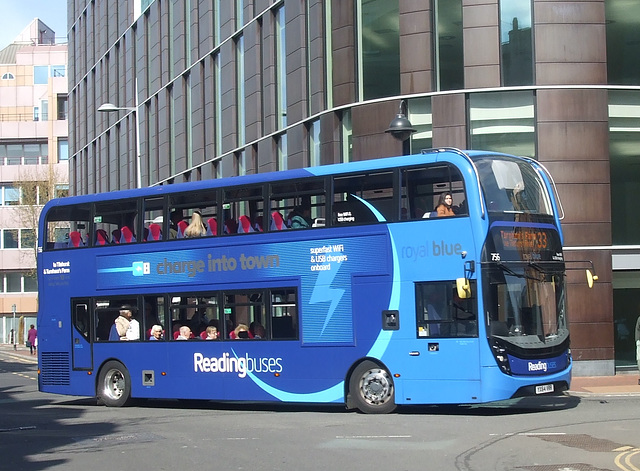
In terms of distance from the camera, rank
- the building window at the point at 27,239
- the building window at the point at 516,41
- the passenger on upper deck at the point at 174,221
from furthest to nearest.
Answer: the building window at the point at 27,239 < the building window at the point at 516,41 < the passenger on upper deck at the point at 174,221

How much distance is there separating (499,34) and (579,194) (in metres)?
4.70

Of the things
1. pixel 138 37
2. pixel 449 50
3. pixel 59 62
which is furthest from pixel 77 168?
pixel 449 50

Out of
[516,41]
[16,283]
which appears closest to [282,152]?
[516,41]

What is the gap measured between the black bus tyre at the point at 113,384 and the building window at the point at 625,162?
13.2 metres

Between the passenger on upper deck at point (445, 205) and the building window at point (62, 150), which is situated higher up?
the building window at point (62, 150)

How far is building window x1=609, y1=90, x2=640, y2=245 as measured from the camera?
87.6 ft

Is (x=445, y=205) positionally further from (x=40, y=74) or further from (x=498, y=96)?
(x=40, y=74)

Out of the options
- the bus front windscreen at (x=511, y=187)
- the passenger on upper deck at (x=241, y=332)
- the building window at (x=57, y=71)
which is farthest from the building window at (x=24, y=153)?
the bus front windscreen at (x=511, y=187)

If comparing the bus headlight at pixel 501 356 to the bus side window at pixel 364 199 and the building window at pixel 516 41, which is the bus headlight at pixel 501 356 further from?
the building window at pixel 516 41

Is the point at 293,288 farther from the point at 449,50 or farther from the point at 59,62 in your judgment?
the point at 59,62

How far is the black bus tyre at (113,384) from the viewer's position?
830 inches

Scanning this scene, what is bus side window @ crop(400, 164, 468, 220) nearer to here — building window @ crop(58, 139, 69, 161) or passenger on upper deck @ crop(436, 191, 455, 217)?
passenger on upper deck @ crop(436, 191, 455, 217)

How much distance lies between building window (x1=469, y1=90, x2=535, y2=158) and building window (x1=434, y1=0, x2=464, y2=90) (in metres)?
0.75

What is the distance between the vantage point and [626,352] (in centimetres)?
2664
